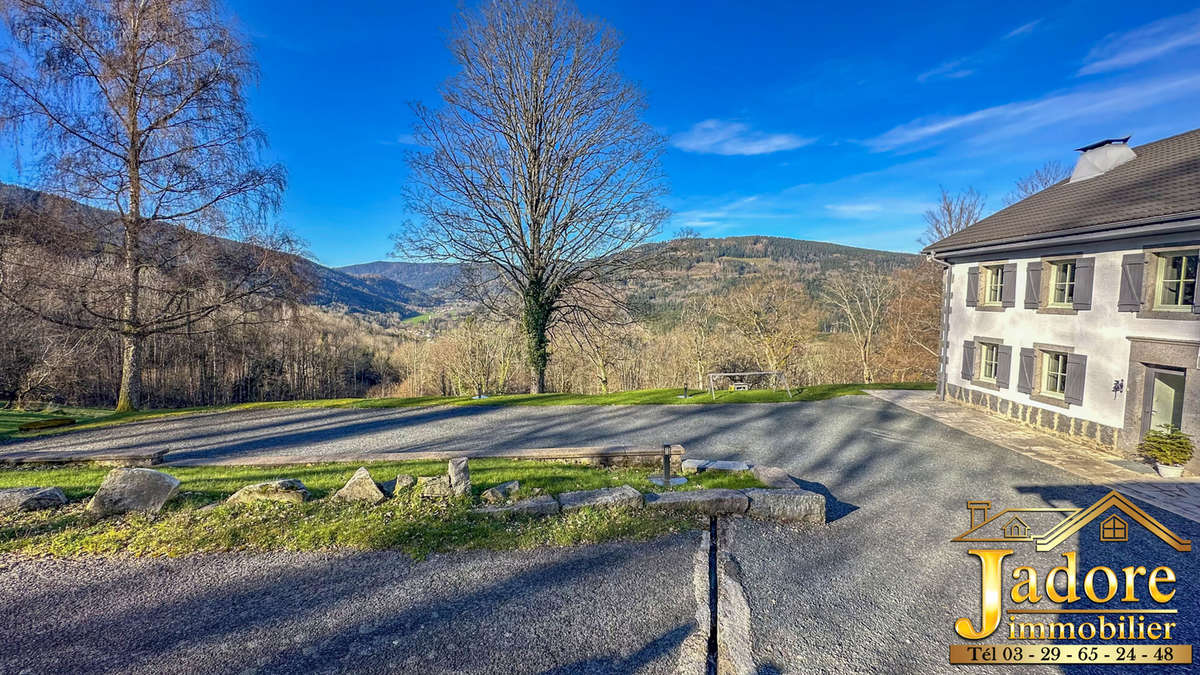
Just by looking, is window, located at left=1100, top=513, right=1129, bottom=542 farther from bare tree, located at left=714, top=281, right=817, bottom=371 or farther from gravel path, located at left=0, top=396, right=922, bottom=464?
bare tree, located at left=714, top=281, right=817, bottom=371

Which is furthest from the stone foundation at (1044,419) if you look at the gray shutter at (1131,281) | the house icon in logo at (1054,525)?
the house icon in logo at (1054,525)

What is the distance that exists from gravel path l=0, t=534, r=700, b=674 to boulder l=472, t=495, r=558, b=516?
2.02ft

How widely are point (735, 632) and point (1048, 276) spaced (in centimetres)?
→ 1101

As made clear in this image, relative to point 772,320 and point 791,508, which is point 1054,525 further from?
point 772,320

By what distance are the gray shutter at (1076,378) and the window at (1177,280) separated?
149 cm

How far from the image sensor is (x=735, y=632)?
3109 millimetres

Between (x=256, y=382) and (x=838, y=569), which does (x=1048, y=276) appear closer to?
(x=838, y=569)

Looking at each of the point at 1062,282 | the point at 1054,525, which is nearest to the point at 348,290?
the point at 1062,282

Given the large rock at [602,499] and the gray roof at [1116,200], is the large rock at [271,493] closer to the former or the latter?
the large rock at [602,499]

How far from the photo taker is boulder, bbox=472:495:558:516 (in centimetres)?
472

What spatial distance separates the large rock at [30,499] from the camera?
4656 mm

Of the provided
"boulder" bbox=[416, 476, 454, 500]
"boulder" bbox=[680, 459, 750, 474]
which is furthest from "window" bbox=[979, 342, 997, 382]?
"boulder" bbox=[416, 476, 454, 500]

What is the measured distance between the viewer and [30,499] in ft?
15.4

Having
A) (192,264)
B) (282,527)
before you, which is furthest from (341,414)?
(282,527)
